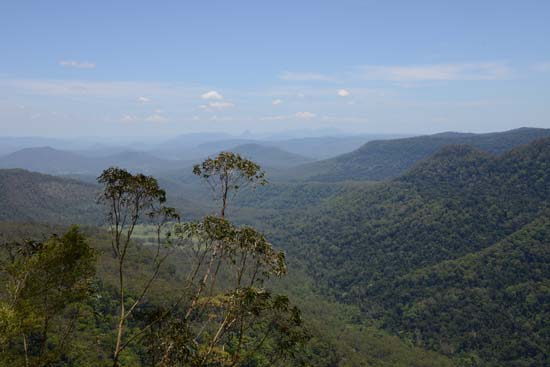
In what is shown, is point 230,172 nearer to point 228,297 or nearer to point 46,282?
point 228,297

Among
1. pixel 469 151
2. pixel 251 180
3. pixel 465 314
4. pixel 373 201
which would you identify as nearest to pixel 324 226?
pixel 373 201

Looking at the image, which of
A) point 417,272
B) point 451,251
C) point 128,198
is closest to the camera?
point 128,198

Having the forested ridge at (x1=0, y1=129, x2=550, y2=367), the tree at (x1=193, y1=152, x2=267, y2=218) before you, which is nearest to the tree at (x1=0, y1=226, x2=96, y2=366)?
the tree at (x1=193, y1=152, x2=267, y2=218)

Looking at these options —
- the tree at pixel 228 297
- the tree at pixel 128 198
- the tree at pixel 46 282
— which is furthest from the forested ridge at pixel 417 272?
the tree at pixel 128 198

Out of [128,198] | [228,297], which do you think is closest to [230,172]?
[128,198]

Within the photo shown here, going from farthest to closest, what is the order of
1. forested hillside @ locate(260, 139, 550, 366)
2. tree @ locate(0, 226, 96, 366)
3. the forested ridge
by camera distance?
forested hillside @ locate(260, 139, 550, 366) → the forested ridge → tree @ locate(0, 226, 96, 366)

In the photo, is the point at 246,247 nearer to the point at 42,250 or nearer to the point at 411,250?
the point at 42,250

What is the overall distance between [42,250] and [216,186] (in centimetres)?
748

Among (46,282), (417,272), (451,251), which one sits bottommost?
(417,272)

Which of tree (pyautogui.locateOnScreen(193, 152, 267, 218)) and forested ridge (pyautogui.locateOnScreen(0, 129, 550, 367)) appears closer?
tree (pyautogui.locateOnScreen(193, 152, 267, 218))

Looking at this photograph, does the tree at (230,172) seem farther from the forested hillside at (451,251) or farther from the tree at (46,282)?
the forested hillside at (451,251)

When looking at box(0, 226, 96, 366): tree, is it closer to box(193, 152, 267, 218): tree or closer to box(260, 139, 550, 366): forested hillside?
box(193, 152, 267, 218): tree

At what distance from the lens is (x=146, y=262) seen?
109 m

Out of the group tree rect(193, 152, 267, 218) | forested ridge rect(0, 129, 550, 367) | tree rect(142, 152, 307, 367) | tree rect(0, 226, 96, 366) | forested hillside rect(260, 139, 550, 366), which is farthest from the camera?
forested hillside rect(260, 139, 550, 366)
